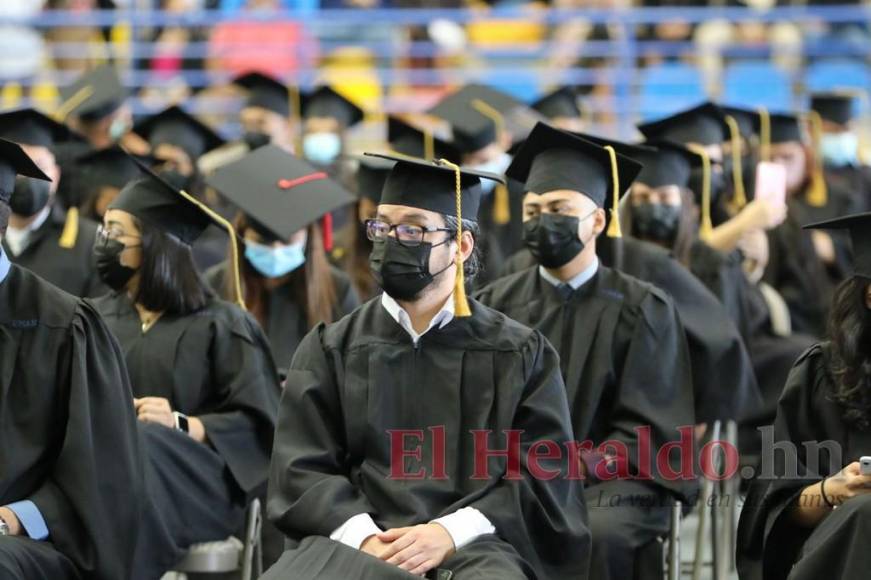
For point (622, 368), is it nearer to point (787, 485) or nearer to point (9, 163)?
point (787, 485)

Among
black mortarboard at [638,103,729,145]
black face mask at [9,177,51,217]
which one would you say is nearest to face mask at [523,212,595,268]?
black mortarboard at [638,103,729,145]

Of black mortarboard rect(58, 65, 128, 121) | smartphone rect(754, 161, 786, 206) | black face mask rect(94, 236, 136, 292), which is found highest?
black mortarboard rect(58, 65, 128, 121)

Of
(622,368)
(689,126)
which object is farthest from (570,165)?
(689,126)

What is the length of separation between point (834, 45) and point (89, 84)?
5.47 metres

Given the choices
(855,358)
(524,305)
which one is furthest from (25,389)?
(855,358)

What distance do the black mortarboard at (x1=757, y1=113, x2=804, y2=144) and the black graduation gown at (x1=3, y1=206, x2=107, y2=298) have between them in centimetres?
388

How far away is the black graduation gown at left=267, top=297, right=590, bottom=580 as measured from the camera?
408 cm

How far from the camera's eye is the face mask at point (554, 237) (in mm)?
5129

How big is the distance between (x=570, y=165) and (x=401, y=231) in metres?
1.16

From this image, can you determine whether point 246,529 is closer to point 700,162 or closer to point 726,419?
point 726,419

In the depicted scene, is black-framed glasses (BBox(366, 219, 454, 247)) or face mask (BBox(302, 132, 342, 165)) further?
face mask (BBox(302, 132, 342, 165))

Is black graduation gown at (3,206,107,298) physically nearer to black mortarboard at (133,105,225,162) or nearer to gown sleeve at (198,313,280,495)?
black mortarboard at (133,105,225,162)

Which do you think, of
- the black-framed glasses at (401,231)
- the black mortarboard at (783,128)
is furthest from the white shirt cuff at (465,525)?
the black mortarboard at (783,128)

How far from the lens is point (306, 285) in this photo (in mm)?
5844
